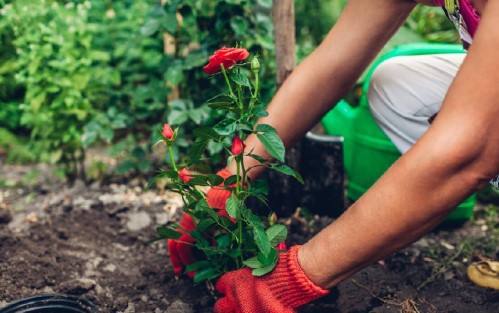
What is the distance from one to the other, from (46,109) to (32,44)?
338 millimetres

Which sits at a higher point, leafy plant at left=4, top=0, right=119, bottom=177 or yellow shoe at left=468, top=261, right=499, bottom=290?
yellow shoe at left=468, top=261, right=499, bottom=290

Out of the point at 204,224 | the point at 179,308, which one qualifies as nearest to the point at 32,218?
the point at 179,308

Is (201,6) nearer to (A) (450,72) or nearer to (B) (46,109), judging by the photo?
(B) (46,109)

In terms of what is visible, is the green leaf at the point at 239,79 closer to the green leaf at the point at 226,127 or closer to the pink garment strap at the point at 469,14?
the green leaf at the point at 226,127

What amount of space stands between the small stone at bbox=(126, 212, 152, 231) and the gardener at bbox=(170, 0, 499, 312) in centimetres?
76

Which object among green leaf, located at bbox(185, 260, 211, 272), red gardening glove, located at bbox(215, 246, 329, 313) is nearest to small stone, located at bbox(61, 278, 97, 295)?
green leaf, located at bbox(185, 260, 211, 272)

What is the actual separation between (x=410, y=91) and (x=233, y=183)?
1.05m

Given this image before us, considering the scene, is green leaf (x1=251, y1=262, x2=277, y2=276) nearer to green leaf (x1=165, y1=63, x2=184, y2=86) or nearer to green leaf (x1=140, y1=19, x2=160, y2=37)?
green leaf (x1=165, y1=63, x2=184, y2=86)

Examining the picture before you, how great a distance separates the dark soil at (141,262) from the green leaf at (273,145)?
691mm

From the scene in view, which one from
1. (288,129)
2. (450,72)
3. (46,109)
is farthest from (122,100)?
(450,72)

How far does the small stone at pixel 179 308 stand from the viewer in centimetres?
185

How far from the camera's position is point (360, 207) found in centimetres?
142

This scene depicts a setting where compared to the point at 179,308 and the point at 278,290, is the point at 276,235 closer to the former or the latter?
the point at 278,290

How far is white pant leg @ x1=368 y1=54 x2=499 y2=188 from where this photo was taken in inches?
87.1
